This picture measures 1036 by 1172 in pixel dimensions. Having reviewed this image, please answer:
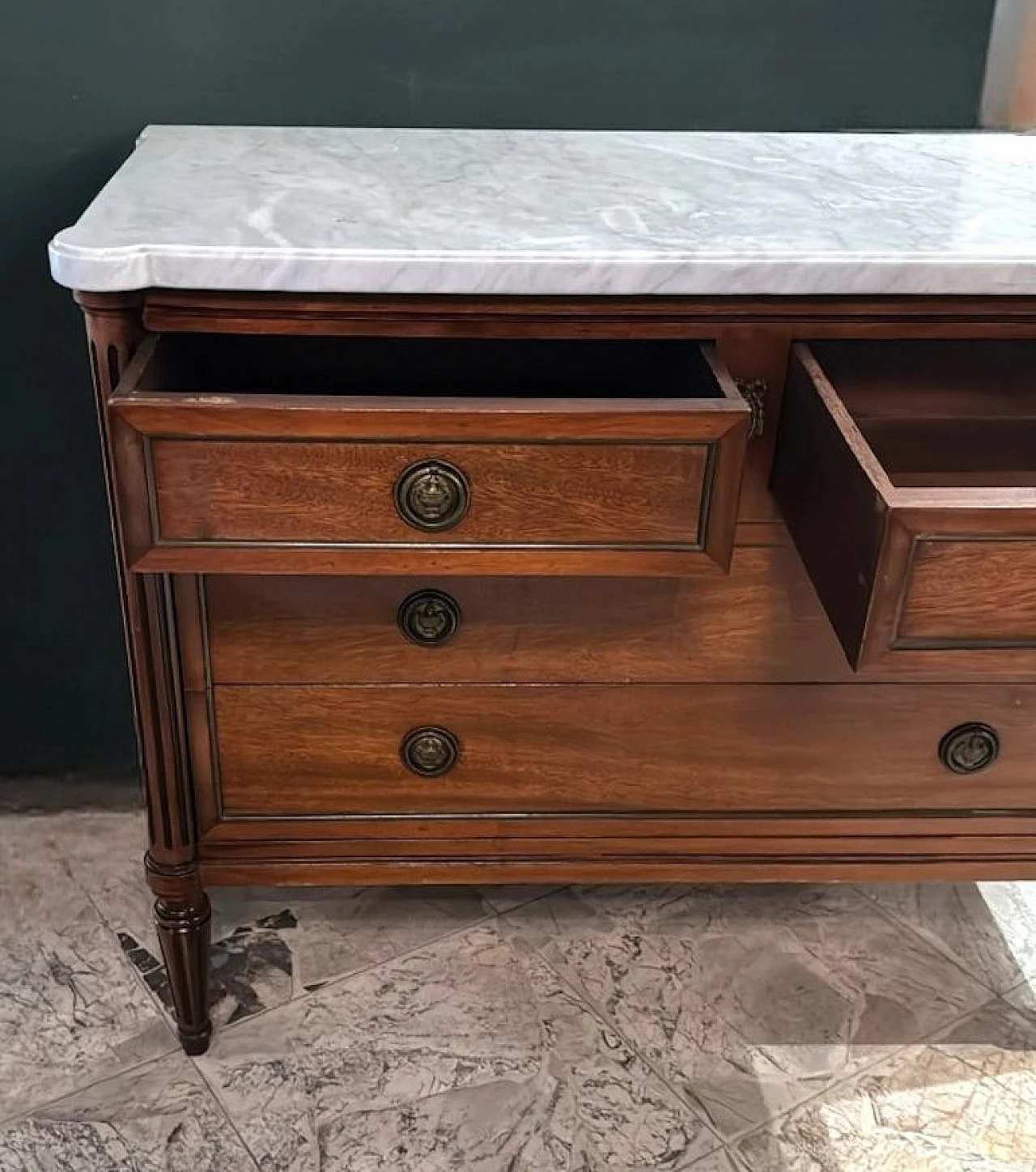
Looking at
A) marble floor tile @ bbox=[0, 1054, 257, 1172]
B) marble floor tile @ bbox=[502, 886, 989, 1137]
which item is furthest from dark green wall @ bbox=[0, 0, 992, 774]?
marble floor tile @ bbox=[502, 886, 989, 1137]

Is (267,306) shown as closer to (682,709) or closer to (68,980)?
(682,709)

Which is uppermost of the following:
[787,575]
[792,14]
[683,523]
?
[792,14]

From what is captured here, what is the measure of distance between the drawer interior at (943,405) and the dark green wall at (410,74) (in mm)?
368

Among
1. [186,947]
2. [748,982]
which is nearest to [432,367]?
[186,947]

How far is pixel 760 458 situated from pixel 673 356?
110mm

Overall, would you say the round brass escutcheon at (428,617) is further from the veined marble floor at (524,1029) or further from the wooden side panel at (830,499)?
the veined marble floor at (524,1029)

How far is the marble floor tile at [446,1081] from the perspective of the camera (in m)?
1.13

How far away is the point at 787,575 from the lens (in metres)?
1.03

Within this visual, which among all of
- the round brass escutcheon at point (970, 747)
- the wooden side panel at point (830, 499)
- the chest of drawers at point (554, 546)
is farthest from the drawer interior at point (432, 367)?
the round brass escutcheon at point (970, 747)

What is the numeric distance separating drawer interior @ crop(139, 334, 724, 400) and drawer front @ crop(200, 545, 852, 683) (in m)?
0.16

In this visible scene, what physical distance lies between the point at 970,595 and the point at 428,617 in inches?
16.6

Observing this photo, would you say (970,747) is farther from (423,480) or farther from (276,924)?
(276,924)

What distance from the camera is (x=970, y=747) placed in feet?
3.59

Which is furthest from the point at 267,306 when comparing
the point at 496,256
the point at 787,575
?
the point at 787,575
